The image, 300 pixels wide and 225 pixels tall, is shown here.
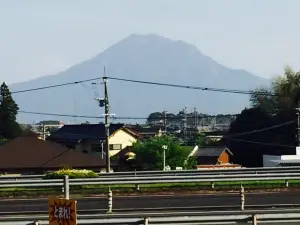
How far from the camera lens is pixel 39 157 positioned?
5431 cm

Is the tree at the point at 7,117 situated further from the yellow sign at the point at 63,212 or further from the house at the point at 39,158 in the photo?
the yellow sign at the point at 63,212

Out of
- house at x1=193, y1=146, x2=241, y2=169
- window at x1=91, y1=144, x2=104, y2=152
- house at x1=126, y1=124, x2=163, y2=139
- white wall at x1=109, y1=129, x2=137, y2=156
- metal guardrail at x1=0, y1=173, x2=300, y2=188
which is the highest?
house at x1=126, y1=124, x2=163, y2=139

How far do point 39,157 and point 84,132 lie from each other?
3576cm

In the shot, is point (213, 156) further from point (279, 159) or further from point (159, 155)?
point (159, 155)

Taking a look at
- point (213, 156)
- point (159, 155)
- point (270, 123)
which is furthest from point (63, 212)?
point (270, 123)

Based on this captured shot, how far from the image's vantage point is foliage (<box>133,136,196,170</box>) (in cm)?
6184

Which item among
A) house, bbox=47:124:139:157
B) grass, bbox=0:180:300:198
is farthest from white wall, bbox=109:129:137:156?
grass, bbox=0:180:300:198

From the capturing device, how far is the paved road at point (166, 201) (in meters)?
23.3

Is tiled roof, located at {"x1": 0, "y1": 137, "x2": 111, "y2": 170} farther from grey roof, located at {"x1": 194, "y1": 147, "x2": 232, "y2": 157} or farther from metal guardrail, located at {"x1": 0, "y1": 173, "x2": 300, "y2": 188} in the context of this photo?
grey roof, located at {"x1": 194, "y1": 147, "x2": 232, "y2": 157}

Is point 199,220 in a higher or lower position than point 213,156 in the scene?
lower

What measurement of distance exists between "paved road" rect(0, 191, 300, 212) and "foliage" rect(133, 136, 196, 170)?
113 feet

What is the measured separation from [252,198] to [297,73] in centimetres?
6355

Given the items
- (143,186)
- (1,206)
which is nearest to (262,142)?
(143,186)

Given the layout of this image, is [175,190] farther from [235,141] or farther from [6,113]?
[6,113]
